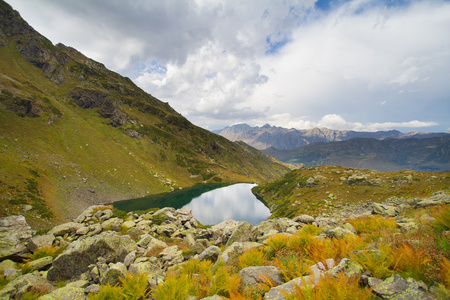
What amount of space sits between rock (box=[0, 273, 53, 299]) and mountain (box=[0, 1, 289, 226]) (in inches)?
1828

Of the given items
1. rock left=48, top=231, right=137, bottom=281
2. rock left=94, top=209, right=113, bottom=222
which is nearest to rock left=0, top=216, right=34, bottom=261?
rock left=48, top=231, right=137, bottom=281

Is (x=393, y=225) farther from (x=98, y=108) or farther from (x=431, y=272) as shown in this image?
(x=98, y=108)

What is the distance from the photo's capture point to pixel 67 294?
7355 mm

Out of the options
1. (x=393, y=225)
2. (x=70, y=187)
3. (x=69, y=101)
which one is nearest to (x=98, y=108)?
(x=69, y=101)

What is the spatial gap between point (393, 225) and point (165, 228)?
65.4 feet

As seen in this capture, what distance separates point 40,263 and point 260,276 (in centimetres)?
1462

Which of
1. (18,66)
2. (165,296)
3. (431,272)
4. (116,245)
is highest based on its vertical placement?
(18,66)

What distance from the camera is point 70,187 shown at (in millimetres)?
65188

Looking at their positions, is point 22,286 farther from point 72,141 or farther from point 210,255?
point 72,141

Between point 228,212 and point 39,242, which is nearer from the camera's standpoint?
point 39,242

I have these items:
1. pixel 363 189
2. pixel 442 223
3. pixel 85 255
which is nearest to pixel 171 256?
pixel 85 255

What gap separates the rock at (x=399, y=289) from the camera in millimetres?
3905

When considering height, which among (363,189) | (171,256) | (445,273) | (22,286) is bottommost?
(171,256)

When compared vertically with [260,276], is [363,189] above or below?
below
